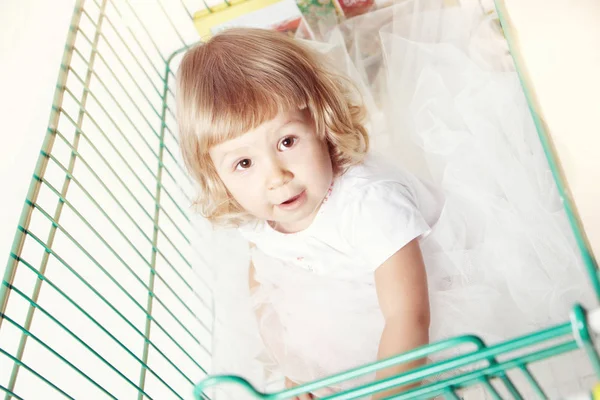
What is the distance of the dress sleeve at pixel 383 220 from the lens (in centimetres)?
93

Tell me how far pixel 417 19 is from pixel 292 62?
45cm

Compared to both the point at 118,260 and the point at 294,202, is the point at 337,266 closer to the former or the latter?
the point at 294,202

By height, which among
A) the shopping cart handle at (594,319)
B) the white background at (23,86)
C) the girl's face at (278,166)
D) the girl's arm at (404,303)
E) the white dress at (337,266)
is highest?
the white background at (23,86)

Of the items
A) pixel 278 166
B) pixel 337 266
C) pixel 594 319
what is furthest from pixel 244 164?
pixel 594 319

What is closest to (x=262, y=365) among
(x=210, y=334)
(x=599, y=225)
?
(x=210, y=334)

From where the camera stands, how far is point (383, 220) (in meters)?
0.94

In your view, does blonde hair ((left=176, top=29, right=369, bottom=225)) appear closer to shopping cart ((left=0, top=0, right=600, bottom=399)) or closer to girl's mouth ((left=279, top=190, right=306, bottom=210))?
girl's mouth ((left=279, top=190, right=306, bottom=210))

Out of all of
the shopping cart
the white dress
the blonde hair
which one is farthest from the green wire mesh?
the blonde hair

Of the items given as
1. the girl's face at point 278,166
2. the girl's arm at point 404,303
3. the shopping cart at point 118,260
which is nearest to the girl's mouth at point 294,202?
the girl's face at point 278,166

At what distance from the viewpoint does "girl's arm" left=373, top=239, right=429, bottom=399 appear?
0.92 metres

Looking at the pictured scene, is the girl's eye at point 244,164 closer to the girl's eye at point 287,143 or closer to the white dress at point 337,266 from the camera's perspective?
the girl's eye at point 287,143

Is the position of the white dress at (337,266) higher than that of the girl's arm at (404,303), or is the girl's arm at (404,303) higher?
the white dress at (337,266)

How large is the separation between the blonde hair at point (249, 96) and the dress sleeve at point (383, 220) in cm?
7

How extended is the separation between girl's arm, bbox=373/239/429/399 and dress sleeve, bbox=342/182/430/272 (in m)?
0.02
